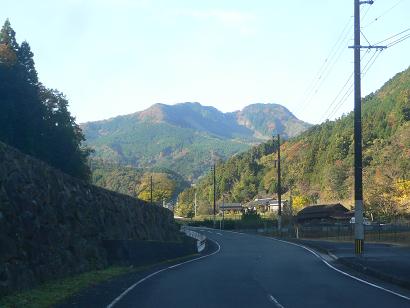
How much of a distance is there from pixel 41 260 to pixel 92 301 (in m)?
2.65

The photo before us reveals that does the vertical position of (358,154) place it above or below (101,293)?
above

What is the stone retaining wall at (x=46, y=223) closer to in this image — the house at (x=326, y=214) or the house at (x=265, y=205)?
the house at (x=326, y=214)

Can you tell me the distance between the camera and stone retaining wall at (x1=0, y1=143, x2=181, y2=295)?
14945 millimetres

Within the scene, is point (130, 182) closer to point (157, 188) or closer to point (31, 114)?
point (157, 188)

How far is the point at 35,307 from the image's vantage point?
1311cm

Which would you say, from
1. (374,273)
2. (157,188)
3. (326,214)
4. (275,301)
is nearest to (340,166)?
(326,214)

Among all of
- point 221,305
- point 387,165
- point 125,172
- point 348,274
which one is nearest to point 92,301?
point 221,305

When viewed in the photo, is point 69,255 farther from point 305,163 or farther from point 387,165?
point 305,163

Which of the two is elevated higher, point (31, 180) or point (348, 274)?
point (31, 180)

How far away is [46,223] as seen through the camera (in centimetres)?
1809

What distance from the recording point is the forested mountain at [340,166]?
96475mm

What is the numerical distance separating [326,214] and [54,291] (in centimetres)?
9426

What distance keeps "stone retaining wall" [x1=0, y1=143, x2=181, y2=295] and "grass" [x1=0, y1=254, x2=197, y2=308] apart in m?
0.25

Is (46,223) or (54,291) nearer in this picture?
(54,291)
